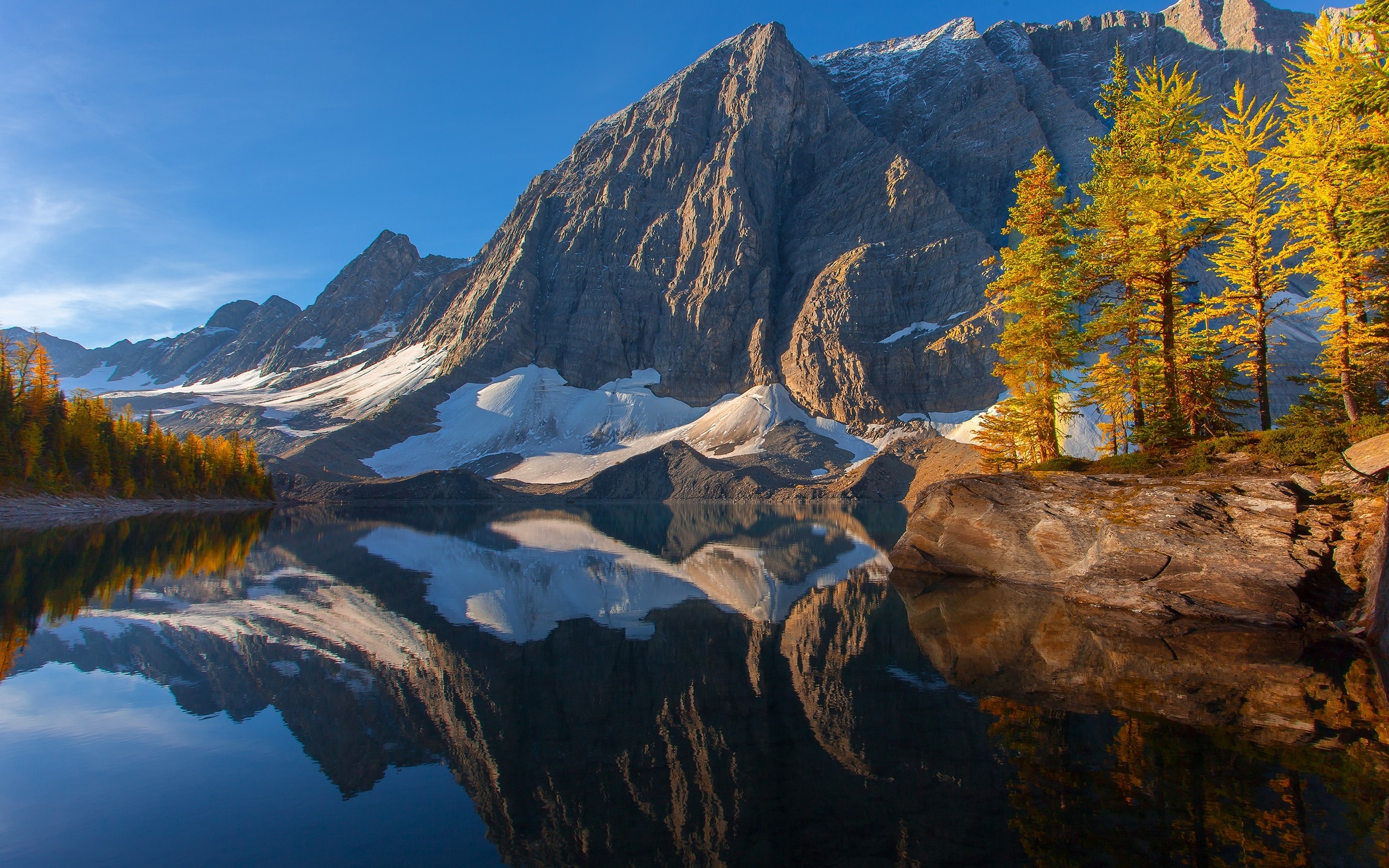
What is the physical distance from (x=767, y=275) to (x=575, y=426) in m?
69.4

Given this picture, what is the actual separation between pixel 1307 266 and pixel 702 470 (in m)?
116

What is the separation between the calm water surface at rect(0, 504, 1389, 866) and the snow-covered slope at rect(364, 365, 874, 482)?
133 m

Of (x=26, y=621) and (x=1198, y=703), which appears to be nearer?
(x=1198, y=703)

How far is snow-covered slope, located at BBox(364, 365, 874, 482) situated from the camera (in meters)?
157

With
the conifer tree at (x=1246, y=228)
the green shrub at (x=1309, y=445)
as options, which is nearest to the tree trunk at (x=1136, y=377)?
the conifer tree at (x=1246, y=228)

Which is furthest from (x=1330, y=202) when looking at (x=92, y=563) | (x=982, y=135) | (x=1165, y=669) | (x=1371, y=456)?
(x=982, y=135)

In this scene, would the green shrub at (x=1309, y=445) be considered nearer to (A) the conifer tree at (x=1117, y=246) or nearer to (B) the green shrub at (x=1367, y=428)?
(B) the green shrub at (x=1367, y=428)

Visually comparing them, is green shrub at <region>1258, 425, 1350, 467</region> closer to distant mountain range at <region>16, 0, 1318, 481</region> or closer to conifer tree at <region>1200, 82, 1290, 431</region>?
conifer tree at <region>1200, 82, 1290, 431</region>

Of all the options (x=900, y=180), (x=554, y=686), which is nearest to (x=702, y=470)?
(x=900, y=180)

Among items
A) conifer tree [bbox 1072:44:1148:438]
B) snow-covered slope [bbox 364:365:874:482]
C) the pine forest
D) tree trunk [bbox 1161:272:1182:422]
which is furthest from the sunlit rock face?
snow-covered slope [bbox 364:365:874:482]

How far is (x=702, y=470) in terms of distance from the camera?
133 meters

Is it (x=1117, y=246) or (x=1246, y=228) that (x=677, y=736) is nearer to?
(x=1117, y=246)

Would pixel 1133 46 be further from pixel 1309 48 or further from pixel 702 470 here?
pixel 1309 48

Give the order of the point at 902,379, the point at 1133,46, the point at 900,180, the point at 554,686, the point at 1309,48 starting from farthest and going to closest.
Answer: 1. the point at 1133,46
2. the point at 900,180
3. the point at 902,379
4. the point at 1309,48
5. the point at 554,686
